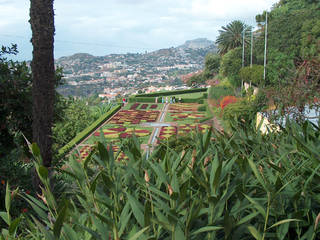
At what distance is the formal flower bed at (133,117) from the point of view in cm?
3068

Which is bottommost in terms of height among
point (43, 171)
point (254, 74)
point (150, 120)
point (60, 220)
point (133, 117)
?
point (150, 120)

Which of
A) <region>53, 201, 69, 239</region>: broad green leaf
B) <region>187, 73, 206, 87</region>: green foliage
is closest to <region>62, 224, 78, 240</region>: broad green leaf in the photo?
<region>53, 201, 69, 239</region>: broad green leaf

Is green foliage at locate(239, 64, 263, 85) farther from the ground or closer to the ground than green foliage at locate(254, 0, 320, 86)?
closer to the ground

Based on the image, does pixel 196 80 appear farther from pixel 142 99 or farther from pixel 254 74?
pixel 254 74

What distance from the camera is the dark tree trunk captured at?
6035 mm

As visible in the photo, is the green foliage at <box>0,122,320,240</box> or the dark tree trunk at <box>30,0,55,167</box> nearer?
the green foliage at <box>0,122,320,240</box>

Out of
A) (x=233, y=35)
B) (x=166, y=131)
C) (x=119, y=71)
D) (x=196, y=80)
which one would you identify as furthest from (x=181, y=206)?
(x=119, y=71)

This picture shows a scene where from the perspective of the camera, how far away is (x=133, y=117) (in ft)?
108

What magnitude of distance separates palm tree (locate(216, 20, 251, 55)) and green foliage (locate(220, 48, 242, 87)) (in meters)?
8.34

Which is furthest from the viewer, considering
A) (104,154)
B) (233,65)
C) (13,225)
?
(233,65)

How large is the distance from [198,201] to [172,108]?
37.3m

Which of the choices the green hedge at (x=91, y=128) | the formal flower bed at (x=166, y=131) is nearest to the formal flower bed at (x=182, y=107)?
the green hedge at (x=91, y=128)

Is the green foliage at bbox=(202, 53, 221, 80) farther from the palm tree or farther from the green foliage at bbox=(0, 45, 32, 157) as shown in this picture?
the green foliage at bbox=(0, 45, 32, 157)

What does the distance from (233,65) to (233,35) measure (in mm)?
13347
